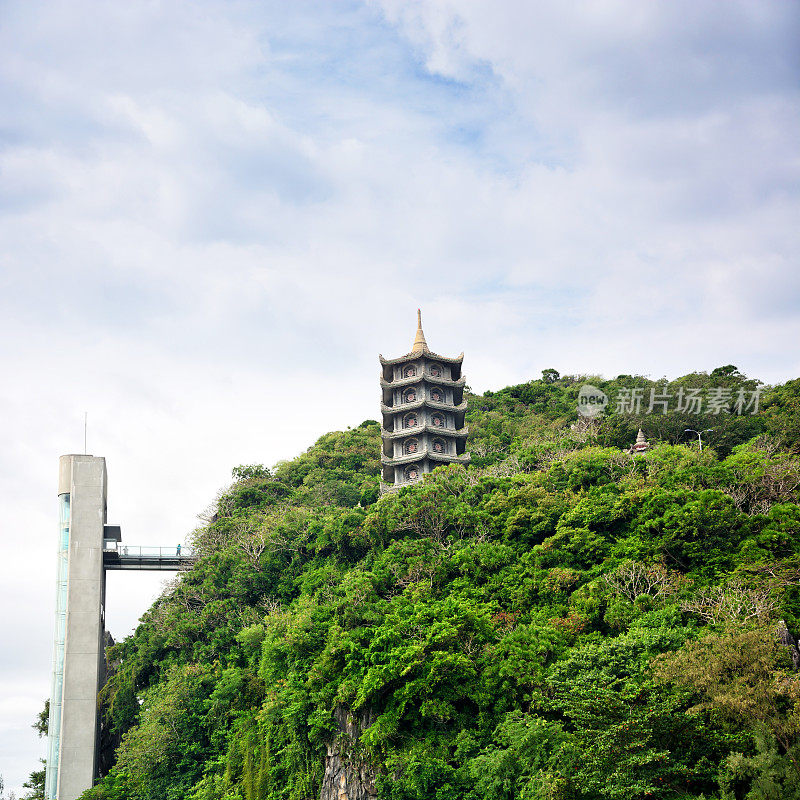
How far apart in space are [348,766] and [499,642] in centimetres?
628

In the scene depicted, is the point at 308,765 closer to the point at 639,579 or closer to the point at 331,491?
the point at 639,579

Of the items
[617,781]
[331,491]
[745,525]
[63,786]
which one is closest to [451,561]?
[745,525]

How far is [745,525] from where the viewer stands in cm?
3089

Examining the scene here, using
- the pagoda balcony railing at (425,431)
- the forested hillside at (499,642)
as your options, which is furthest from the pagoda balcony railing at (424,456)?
the forested hillside at (499,642)

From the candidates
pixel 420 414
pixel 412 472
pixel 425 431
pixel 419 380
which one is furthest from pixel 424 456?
pixel 419 380

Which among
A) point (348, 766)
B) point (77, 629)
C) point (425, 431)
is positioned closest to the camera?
point (348, 766)

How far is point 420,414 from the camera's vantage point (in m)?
50.2

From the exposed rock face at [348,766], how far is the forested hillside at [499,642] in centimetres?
7

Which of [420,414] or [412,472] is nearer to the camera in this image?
[412,472]

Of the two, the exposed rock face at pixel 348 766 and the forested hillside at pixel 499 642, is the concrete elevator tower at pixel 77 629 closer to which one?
the forested hillside at pixel 499 642

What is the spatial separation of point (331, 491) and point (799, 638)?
2820cm

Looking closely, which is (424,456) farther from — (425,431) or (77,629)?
(77,629)

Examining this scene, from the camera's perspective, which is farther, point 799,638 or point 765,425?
point 765,425

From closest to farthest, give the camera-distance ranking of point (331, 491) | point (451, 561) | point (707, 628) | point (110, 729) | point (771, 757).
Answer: point (771, 757) → point (707, 628) → point (451, 561) → point (110, 729) → point (331, 491)
